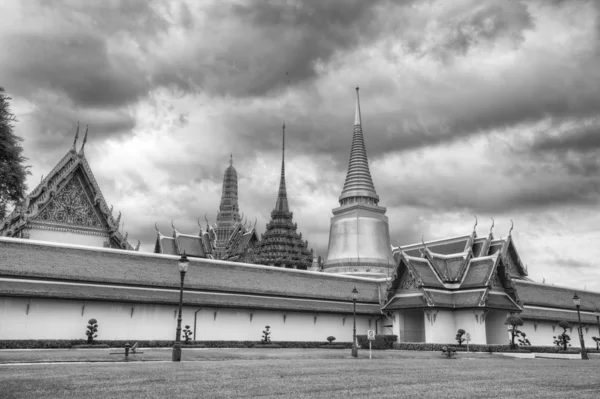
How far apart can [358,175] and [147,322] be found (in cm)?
4206

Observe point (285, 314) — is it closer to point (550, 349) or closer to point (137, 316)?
point (137, 316)

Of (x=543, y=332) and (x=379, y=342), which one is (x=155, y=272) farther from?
(x=543, y=332)

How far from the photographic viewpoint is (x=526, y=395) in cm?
941

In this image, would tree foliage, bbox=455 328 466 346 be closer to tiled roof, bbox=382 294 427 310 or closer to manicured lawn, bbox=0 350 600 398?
tiled roof, bbox=382 294 427 310

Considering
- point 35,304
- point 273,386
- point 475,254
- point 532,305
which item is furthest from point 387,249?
point 273,386

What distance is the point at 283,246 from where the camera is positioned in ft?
206

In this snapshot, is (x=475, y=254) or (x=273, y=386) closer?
(x=273, y=386)

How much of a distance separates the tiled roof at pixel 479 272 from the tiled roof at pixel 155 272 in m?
8.18

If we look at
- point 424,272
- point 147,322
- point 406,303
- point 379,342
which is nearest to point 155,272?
point 147,322

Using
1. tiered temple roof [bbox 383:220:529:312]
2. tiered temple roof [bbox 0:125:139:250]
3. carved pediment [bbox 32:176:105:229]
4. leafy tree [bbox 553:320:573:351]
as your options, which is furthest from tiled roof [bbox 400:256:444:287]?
carved pediment [bbox 32:176:105:229]

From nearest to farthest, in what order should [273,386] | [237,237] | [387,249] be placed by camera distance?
[273,386] → [387,249] → [237,237]

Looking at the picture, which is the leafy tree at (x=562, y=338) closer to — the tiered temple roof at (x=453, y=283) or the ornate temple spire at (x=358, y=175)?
the tiered temple roof at (x=453, y=283)

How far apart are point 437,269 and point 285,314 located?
436 inches

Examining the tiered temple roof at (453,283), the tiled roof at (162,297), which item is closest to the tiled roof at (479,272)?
the tiered temple roof at (453,283)
